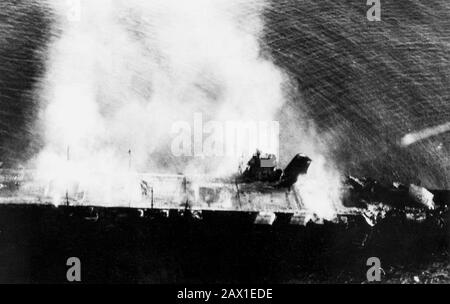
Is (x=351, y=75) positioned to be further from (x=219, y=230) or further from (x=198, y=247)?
(x=198, y=247)

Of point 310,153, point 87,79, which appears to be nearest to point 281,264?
point 310,153

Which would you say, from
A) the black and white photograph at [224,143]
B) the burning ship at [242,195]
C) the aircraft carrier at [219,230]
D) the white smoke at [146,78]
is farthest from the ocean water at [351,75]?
the aircraft carrier at [219,230]

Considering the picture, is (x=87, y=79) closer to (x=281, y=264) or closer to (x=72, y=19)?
(x=72, y=19)

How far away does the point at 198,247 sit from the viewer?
3484 cm

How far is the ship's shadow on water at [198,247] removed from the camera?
32750 mm

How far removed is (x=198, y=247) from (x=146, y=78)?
23332mm

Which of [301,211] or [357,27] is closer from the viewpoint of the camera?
[301,211]

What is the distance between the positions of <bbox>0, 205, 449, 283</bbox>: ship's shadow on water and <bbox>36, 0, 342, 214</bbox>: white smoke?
5556 millimetres

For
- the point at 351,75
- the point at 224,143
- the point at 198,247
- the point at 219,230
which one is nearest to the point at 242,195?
the point at 219,230

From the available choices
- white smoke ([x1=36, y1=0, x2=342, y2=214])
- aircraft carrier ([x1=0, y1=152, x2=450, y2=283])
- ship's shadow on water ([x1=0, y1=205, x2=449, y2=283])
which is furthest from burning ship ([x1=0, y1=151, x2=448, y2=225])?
white smoke ([x1=36, y1=0, x2=342, y2=214])

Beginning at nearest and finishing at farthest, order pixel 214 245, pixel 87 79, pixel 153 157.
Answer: pixel 214 245
pixel 153 157
pixel 87 79

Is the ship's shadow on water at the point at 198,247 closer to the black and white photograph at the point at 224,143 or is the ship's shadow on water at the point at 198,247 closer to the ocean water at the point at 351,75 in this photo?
the black and white photograph at the point at 224,143

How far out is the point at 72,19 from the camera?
2239 inches
